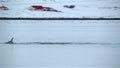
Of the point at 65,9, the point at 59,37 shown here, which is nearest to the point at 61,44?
the point at 59,37

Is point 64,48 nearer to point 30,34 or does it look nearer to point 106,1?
point 30,34

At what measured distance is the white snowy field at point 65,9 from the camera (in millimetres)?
1266

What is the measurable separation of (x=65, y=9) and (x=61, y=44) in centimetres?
19

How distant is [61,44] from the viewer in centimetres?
129

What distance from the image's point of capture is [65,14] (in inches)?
50.6

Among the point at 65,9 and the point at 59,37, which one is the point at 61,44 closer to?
the point at 59,37

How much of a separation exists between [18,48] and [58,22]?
0.83 ft

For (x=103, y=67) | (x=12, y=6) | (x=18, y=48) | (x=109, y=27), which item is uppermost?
(x=12, y=6)

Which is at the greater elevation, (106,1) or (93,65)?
(106,1)

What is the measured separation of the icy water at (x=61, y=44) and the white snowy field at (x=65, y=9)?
0.04 m

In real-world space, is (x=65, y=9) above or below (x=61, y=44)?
above

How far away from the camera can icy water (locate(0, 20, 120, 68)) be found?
4.18ft

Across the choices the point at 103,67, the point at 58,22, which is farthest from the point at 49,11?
the point at 103,67

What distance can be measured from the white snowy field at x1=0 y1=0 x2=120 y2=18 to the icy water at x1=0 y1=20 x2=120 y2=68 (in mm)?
36
